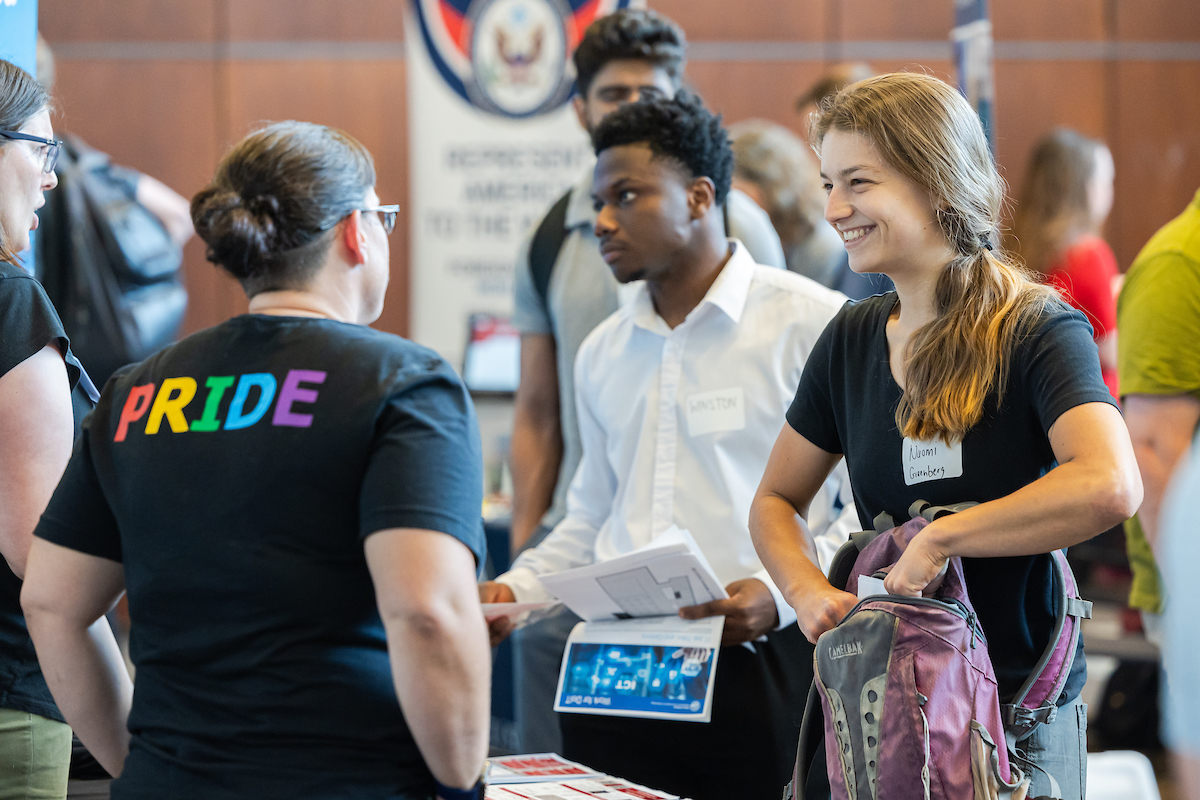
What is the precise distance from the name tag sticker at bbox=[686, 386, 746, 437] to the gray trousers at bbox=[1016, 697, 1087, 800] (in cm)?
76

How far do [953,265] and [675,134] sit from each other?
88 cm

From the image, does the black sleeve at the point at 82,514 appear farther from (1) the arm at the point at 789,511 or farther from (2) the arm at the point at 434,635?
(1) the arm at the point at 789,511

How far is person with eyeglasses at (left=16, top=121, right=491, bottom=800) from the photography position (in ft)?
3.82

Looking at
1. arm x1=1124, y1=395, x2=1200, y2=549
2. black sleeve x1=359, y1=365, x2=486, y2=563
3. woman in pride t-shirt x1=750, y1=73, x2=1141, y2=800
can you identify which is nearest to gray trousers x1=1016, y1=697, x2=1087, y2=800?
woman in pride t-shirt x1=750, y1=73, x2=1141, y2=800

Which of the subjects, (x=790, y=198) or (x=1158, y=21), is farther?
(x=1158, y=21)

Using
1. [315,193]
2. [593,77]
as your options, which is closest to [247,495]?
[315,193]

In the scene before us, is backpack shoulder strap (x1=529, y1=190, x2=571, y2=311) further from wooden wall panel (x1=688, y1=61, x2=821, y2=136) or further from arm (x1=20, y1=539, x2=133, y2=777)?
wooden wall panel (x1=688, y1=61, x2=821, y2=136)

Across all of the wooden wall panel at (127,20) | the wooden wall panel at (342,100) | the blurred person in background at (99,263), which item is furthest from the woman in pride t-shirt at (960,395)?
the wooden wall panel at (127,20)

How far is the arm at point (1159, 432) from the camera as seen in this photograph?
2215 mm

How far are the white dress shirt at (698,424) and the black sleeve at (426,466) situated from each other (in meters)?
0.77

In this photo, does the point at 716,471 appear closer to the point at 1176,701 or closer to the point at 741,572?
the point at 741,572

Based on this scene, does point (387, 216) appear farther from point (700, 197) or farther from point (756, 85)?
point (756, 85)

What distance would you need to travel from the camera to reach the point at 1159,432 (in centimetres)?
225

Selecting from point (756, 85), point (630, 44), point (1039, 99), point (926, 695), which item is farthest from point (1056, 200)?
point (926, 695)
